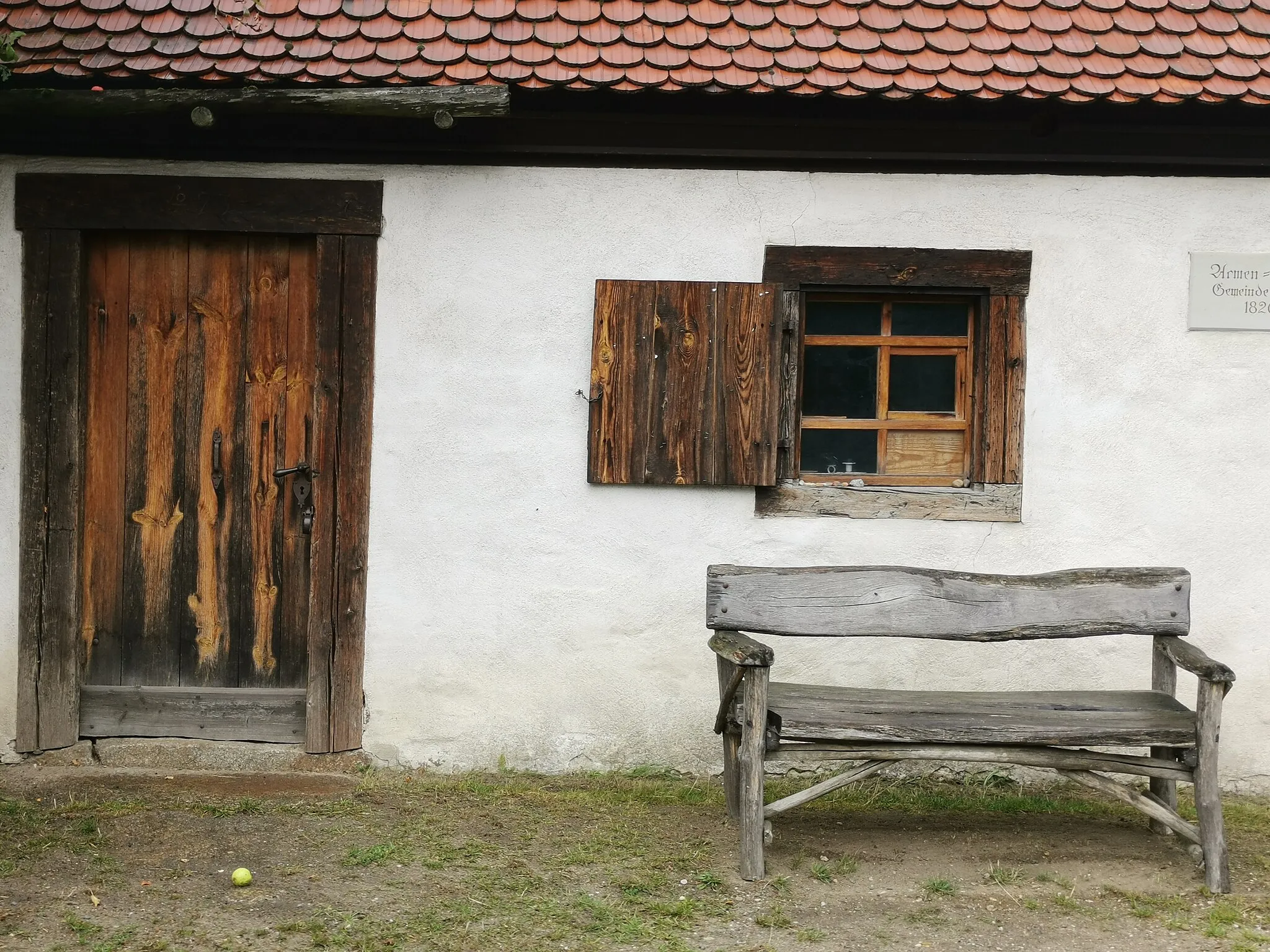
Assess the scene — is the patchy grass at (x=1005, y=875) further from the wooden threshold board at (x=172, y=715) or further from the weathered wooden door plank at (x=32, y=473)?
the weathered wooden door plank at (x=32, y=473)

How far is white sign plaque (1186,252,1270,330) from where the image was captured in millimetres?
4922

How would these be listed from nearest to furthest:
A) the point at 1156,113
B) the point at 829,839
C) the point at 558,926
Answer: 1. the point at 558,926
2. the point at 829,839
3. the point at 1156,113

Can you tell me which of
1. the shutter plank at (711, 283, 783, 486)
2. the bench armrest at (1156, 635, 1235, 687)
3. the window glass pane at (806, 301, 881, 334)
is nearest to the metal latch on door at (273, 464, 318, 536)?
the shutter plank at (711, 283, 783, 486)

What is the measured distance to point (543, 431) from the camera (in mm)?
4957

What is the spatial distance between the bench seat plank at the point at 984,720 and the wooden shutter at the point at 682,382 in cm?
112

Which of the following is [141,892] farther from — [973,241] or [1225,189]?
[1225,189]

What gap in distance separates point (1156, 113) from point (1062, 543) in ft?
6.00

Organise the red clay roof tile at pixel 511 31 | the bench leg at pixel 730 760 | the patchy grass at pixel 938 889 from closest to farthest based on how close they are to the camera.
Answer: the patchy grass at pixel 938 889 → the bench leg at pixel 730 760 → the red clay roof tile at pixel 511 31

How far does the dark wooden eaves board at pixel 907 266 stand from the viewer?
4.92m

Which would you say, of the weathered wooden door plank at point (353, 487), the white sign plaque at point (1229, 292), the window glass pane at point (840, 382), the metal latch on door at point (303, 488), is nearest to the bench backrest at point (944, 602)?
the window glass pane at point (840, 382)

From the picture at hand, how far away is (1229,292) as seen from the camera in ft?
16.2

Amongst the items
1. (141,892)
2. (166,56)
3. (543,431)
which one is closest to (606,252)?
(543,431)

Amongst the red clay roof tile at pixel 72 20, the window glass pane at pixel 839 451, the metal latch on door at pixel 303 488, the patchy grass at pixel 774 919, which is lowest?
the patchy grass at pixel 774 919

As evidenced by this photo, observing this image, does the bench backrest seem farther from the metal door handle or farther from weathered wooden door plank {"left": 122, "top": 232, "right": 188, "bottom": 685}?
weathered wooden door plank {"left": 122, "top": 232, "right": 188, "bottom": 685}
